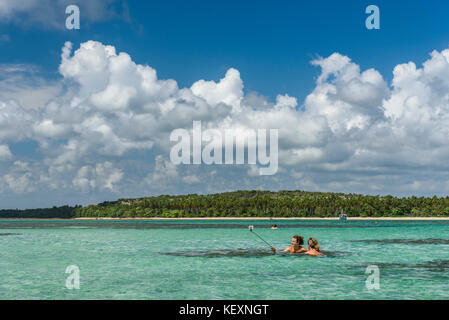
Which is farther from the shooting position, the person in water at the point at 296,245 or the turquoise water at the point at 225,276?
the person in water at the point at 296,245

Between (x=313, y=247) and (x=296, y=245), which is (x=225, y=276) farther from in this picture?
(x=313, y=247)

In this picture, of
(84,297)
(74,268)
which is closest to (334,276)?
(84,297)

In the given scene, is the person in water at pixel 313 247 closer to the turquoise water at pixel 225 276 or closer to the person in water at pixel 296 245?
the person in water at pixel 296 245

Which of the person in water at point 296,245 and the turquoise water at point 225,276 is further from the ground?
the person in water at point 296,245

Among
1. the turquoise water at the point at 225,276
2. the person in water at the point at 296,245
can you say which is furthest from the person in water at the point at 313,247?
the turquoise water at the point at 225,276

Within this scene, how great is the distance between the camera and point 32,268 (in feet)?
122

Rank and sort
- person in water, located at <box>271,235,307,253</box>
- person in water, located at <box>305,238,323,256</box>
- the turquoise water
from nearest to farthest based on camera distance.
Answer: the turquoise water < person in water, located at <box>271,235,307,253</box> < person in water, located at <box>305,238,323,256</box>

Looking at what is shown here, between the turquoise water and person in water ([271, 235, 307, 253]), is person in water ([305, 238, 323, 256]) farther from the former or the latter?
the turquoise water

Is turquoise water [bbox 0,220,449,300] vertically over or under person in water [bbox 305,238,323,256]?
under

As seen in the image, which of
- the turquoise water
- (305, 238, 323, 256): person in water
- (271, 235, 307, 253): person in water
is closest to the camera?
the turquoise water

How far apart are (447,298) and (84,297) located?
19.7 meters

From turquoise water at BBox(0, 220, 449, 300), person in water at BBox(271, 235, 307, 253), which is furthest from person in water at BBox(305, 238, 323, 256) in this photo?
turquoise water at BBox(0, 220, 449, 300)

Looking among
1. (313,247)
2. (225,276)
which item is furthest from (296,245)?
(225,276)
